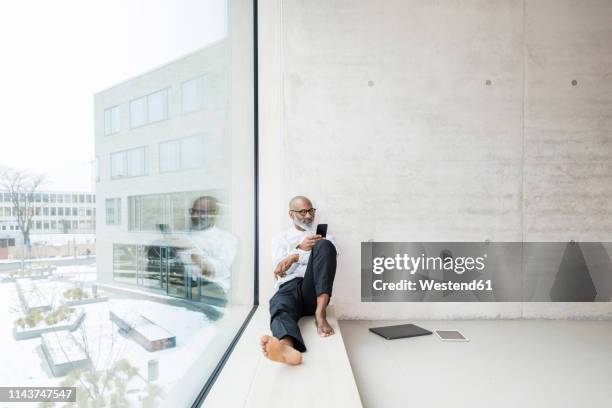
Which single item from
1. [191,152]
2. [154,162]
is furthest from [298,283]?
[154,162]

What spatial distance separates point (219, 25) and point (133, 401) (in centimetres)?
227

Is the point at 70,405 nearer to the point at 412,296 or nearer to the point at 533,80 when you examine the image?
the point at 412,296

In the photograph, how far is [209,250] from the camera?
228 centimetres

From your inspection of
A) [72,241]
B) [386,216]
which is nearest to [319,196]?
[386,216]

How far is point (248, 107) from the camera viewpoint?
133 inches

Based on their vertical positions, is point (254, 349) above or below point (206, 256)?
below

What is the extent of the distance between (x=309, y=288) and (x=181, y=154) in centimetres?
137

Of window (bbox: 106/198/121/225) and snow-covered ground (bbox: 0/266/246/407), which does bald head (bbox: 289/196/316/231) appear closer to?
snow-covered ground (bbox: 0/266/246/407)

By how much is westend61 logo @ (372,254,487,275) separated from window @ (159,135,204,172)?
7.04ft

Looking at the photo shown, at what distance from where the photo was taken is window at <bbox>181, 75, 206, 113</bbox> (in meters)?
1.74

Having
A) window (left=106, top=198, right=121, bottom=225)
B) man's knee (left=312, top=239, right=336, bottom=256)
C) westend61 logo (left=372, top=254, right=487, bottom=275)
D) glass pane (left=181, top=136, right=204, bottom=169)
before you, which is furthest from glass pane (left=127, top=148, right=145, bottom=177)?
westend61 logo (left=372, top=254, right=487, bottom=275)

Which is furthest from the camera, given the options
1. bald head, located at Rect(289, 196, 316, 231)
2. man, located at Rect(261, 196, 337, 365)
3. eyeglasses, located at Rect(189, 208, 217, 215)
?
bald head, located at Rect(289, 196, 316, 231)

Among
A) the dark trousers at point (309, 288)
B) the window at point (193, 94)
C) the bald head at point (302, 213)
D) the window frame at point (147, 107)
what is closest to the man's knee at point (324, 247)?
the dark trousers at point (309, 288)

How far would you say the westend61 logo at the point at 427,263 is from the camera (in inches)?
141
